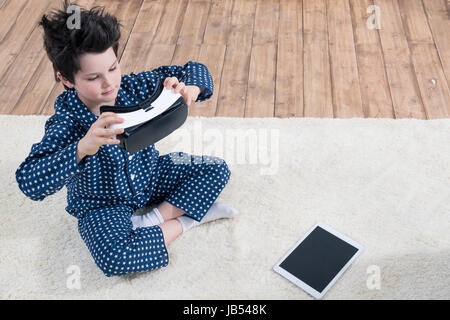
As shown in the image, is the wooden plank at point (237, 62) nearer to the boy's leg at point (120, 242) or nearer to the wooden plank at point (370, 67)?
the wooden plank at point (370, 67)

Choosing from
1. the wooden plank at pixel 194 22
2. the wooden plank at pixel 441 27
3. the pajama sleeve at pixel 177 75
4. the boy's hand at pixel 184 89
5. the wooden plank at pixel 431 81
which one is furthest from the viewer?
the wooden plank at pixel 194 22

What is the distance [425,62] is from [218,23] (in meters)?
0.76

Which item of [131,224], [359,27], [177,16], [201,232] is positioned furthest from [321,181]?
[177,16]

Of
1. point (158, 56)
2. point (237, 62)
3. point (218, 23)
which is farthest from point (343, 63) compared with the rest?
point (158, 56)

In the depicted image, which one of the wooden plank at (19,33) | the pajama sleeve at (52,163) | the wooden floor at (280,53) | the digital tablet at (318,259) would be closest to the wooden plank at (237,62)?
the wooden floor at (280,53)

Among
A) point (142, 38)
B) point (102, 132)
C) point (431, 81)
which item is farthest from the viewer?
point (142, 38)


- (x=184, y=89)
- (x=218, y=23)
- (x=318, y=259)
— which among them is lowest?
(x=318, y=259)

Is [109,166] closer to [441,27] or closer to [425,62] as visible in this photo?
[425,62]

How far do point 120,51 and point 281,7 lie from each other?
0.66 meters

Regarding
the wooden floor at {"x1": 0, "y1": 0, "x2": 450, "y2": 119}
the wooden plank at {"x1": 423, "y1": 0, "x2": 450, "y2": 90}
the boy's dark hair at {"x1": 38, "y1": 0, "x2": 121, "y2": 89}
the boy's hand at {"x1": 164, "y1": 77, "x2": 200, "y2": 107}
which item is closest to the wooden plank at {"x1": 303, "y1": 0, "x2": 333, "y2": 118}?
the wooden floor at {"x1": 0, "y1": 0, "x2": 450, "y2": 119}

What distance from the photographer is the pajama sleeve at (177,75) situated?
1245 mm

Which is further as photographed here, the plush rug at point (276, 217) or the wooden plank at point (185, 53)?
the wooden plank at point (185, 53)

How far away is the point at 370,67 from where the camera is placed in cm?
180

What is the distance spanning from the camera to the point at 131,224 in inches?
49.6
